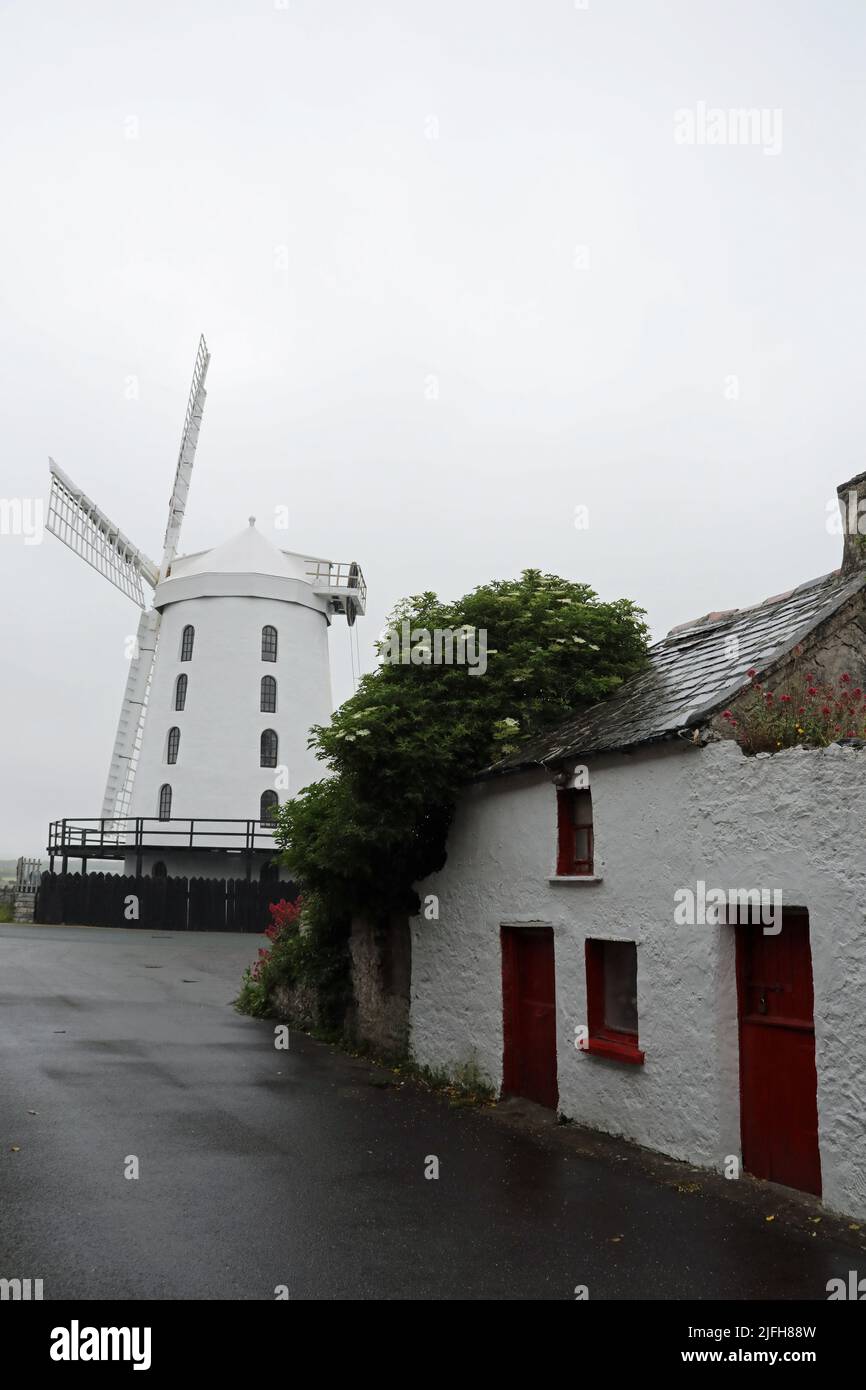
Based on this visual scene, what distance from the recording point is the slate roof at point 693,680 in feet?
35.1

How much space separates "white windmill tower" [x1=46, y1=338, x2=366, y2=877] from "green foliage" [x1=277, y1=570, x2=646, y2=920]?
1048 inches

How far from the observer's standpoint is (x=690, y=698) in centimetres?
1122

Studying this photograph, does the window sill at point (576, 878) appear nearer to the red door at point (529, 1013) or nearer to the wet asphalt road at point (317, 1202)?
the red door at point (529, 1013)

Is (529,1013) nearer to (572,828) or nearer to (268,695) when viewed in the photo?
(572,828)

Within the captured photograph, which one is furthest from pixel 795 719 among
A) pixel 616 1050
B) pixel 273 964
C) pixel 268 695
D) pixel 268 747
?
pixel 268 695

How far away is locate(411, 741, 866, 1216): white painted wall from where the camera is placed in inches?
329

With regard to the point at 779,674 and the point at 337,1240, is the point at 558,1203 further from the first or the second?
the point at 779,674

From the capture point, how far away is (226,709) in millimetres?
43000

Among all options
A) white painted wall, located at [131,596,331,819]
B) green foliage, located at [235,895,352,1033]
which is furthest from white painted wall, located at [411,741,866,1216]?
white painted wall, located at [131,596,331,819]

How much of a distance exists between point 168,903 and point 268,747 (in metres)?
7.76

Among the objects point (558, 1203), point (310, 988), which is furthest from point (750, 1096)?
point (310, 988)

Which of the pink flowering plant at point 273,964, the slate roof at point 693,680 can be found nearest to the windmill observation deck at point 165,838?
the pink flowering plant at point 273,964
